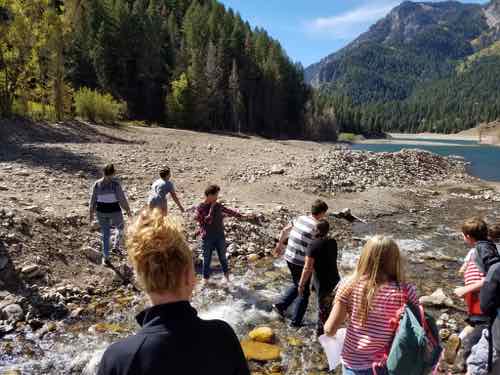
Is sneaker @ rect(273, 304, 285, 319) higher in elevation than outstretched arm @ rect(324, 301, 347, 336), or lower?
lower

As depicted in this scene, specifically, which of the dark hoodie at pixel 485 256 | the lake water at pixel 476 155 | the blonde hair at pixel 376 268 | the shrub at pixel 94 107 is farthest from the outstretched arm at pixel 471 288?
the shrub at pixel 94 107

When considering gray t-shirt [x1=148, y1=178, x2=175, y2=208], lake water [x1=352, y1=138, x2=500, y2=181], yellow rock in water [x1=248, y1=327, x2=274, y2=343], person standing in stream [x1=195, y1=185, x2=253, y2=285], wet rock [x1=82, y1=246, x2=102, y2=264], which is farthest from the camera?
lake water [x1=352, y1=138, x2=500, y2=181]

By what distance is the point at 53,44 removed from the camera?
28766mm

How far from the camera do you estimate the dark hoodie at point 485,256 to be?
167 inches

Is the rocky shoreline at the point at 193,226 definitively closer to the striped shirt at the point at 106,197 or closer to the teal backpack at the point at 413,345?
the striped shirt at the point at 106,197

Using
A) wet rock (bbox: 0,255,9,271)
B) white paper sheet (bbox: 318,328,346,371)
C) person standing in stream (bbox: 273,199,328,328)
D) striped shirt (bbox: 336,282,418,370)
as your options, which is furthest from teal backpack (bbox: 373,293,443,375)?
wet rock (bbox: 0,255,9,271)

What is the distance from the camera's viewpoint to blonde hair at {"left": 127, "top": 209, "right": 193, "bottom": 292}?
6.29ft

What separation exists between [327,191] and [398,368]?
16704mm

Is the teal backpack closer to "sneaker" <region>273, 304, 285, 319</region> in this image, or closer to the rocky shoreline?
the rocky shoreline

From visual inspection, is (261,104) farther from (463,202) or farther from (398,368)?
(398,368)

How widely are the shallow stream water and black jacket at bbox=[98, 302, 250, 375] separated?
15.1ft

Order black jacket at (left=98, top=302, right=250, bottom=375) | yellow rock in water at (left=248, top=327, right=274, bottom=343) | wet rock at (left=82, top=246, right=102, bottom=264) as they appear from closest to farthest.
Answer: black jacket at (left=98, top=302, right=250, bottom=375)
yellow rock in water at (left=248, top=327, right=274, bottom=343)
wet rock at (left=82, top=246, right=102, bottom=264)

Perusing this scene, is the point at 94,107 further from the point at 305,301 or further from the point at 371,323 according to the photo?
the point at 371,323

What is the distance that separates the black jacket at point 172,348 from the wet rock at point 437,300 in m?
7.62
